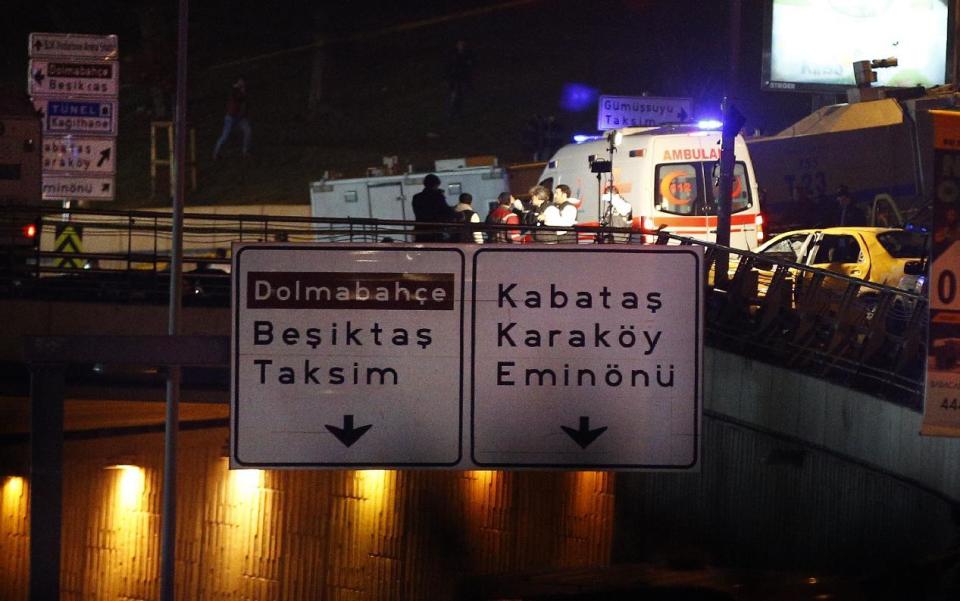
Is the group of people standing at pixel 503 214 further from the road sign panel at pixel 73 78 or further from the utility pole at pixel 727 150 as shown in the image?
the road sign panel at pixel 73 78

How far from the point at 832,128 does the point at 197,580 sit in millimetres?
20008

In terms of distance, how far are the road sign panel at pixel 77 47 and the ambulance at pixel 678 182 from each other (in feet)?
28.9

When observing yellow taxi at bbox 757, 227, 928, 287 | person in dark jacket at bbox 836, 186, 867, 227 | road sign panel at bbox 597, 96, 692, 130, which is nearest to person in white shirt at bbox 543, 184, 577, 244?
yellow taxi at bbox 757, 227, 928, 287

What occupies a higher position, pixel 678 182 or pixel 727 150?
pixel 727 150

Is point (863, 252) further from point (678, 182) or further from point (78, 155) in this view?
point (78, 155)

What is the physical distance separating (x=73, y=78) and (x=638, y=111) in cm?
1903

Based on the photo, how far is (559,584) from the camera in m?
6.92

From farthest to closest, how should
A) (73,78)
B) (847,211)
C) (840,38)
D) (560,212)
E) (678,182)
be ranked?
(840,38) → (847,211) → (678,182) → (560,212) → (73,78)

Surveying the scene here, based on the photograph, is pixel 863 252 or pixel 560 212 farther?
pixel 560 212

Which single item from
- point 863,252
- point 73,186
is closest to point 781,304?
point 863,252

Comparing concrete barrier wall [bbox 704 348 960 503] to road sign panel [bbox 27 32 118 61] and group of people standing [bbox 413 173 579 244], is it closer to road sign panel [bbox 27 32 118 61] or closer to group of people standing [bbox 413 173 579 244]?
group of people standing [bbox 413 173 579 244]

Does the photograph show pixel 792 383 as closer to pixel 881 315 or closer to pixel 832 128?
pixel 881 315

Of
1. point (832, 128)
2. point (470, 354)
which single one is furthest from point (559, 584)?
point (832, 128)

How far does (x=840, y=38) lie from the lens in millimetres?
43844
